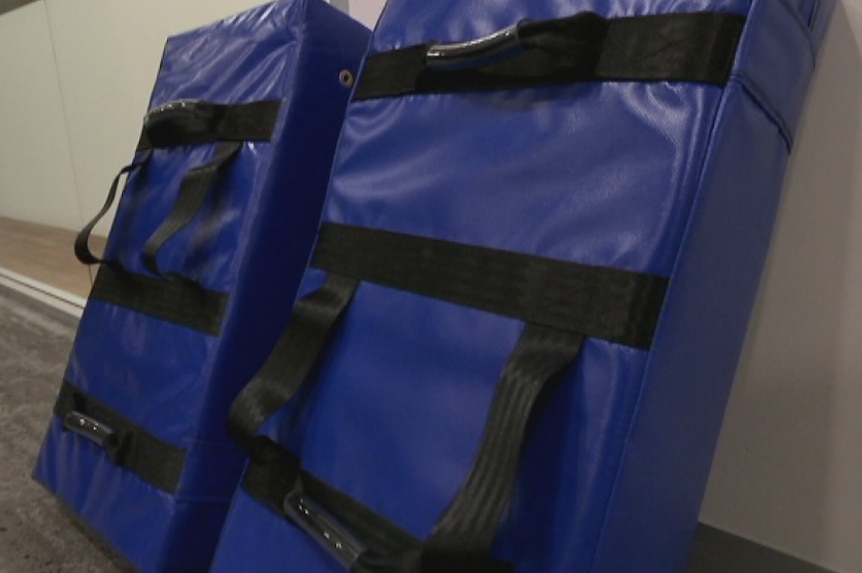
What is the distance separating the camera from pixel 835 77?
0.59m

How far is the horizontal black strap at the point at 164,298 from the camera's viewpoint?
0.70 meters

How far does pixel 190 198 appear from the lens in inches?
28.5

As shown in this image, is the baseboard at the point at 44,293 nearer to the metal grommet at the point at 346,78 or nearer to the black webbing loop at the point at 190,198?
the black webbing loop at the point at 190,198

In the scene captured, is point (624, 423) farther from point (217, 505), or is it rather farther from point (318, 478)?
point (217, 505)

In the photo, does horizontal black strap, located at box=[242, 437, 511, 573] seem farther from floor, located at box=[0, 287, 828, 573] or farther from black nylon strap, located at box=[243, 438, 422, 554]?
floor, located at box=[0, 287, 828, 573]

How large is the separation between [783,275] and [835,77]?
0.62 feet

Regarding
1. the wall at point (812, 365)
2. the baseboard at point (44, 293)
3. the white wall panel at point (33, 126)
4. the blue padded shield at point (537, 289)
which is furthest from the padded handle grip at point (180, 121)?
the white wall panel at point (33, 126)

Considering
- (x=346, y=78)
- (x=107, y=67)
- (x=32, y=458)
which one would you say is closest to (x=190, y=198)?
(x=346, y=78)

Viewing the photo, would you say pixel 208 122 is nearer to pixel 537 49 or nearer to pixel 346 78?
pixel 346 78

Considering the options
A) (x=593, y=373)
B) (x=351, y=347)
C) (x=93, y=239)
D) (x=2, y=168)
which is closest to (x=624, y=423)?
(x=593, y=373)

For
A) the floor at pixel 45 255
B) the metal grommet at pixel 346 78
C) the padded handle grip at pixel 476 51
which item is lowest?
the floor at pixel 45 255

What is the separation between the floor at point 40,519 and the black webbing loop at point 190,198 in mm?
379

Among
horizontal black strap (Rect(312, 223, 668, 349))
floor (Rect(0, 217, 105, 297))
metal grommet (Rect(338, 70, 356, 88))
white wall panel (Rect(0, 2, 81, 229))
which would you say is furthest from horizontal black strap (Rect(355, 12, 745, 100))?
white wall panel (Rect(0, 2, 81, 229))

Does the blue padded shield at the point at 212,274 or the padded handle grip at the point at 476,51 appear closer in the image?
the padded handle grip at the point at 476,51
